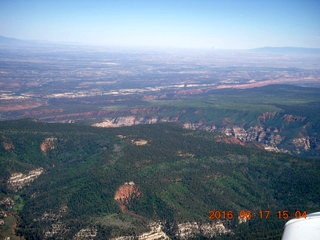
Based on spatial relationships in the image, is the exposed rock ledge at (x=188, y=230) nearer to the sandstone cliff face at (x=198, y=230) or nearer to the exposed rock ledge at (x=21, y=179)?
the sandstone cliff face at (x=198, y=230)

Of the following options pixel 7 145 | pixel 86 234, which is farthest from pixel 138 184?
pixel 7 145

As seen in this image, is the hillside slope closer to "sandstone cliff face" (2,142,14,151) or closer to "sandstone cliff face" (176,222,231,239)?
"sandstone cliff face" (176,222,231,239)

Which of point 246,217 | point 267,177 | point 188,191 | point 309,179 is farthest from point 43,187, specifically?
point 309,179

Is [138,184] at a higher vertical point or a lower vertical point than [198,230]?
higher

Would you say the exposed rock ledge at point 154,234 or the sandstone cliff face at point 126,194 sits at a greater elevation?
the sandstone cliff face at point 126,194

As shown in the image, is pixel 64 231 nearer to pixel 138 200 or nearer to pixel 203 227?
pixel 138 200
